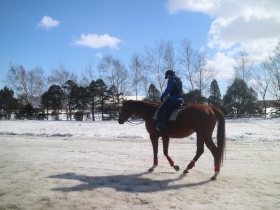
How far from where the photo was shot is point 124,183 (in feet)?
17.0

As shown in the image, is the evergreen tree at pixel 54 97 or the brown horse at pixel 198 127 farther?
the evergreen tree at pixel 54 97

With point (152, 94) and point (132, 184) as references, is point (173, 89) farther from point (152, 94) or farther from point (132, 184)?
point (152, 94)

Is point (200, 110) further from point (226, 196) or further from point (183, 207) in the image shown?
point (183, 207)

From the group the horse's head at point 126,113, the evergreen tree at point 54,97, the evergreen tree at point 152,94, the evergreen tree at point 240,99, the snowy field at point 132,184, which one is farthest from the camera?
the evergreen tree at point 54,97

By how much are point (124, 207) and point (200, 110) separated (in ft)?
10.6

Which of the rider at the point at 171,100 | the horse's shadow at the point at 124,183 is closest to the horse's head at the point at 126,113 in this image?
the rider at the point at 171,100

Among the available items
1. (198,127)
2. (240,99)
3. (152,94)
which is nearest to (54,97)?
(152,94)

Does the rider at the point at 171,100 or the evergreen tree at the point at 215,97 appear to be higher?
the evergreen tree at the point at 215,97

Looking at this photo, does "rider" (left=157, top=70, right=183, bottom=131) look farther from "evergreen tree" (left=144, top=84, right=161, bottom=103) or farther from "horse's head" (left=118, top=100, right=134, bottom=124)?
"evergreen tree" (left=144, top=84, right=161, bottom=103)

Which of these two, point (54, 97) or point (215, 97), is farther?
point (54, 97)

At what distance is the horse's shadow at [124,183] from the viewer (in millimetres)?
4818

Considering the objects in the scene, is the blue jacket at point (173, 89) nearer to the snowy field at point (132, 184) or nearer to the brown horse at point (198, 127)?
the brown horse at point (198, 127)

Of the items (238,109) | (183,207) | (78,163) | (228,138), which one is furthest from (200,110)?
(238,109)

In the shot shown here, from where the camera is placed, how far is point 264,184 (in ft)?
16.4
